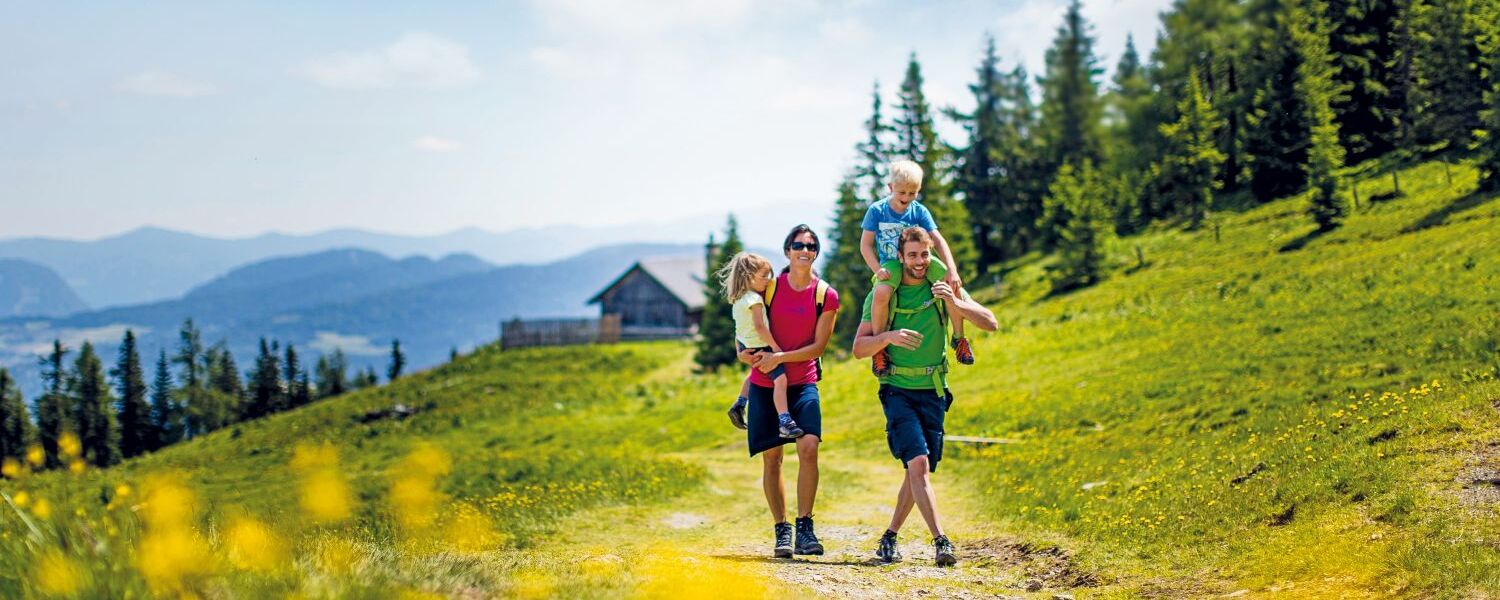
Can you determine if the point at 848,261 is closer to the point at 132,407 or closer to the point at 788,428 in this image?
the point at 788,428

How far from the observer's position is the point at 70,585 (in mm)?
4016

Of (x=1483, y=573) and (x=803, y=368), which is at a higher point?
(x=803, y=368)

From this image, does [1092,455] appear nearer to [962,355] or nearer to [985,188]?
[962,355]

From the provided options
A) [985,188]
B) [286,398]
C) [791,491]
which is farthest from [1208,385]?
[286,398]

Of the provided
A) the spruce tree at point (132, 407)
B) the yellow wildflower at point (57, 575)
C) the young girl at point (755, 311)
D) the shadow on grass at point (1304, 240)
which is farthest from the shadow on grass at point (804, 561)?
the spruce tree at point (132, 407)

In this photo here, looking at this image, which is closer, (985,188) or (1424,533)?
(1424,533)

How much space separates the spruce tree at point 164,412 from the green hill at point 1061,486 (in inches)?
3359

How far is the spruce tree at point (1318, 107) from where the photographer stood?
3591 centimetres

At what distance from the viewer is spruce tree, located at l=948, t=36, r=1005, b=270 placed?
71.4 meters

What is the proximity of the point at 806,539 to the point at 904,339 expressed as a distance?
6.71 ft

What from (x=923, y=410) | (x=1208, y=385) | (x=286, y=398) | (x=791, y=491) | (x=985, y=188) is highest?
(x=985, y=188)

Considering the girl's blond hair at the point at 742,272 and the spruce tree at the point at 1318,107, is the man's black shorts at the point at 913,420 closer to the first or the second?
the girl's blond hair at the point at 742,272

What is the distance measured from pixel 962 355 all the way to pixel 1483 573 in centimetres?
369

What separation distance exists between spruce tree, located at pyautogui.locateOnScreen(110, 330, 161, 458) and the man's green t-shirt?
360 feet
